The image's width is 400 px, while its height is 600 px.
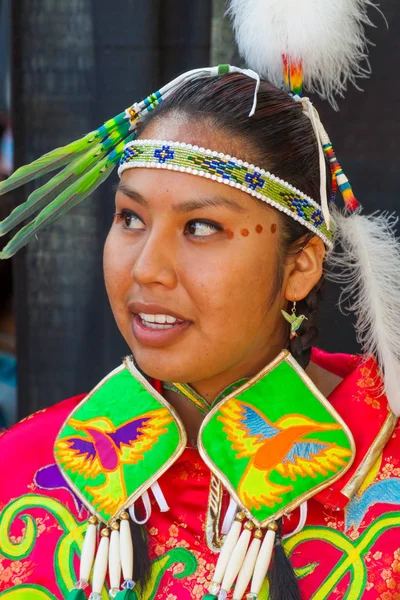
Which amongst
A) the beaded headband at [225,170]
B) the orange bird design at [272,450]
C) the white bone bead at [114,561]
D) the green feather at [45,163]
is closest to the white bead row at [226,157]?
the beaded headband at [225,170]

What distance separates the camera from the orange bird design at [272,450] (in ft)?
5.34

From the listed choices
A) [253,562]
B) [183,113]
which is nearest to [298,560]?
[253,562]

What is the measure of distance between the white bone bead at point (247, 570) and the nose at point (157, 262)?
0.52 m

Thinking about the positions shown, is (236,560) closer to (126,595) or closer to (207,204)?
(126,595)

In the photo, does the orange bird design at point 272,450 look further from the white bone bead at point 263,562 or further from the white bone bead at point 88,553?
the white bone bead at point 88,553

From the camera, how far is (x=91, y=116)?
8.38 feet

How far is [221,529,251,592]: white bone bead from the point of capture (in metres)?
1.57

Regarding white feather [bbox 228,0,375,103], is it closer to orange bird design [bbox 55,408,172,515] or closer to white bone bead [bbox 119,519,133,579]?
orange bird design [bbox 55,408,172,515]

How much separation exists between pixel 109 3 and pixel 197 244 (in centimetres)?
117

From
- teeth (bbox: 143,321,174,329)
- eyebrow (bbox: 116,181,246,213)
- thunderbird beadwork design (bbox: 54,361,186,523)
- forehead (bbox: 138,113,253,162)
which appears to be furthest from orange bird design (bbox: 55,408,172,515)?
forehead (bbox: 138,113,253,162)

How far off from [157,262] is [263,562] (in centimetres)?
60

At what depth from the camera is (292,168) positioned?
168 cm

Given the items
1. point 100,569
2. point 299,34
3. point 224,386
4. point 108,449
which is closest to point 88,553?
point 100,569

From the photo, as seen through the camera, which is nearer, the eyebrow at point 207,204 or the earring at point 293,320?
the eyebrow at point 207,204
